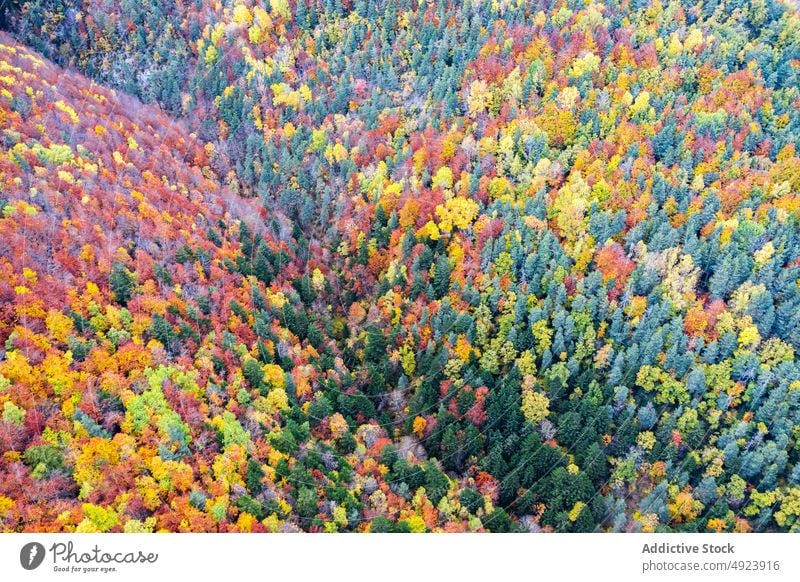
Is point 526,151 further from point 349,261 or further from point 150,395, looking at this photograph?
point 150,395

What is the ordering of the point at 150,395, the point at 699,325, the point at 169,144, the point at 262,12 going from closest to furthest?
the point at 150,395
the point at 699,325
the point at 169,144
the point at 262,12

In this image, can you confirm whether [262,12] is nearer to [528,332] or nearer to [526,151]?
[526,151]

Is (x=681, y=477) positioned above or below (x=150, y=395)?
below

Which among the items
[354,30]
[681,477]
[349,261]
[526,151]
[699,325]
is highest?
[354,30]

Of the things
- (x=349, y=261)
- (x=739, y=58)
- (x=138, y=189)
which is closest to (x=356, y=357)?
(x=349, y=261)

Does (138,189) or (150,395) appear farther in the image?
(138,189)

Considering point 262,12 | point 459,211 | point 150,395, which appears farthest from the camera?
point 262,12
